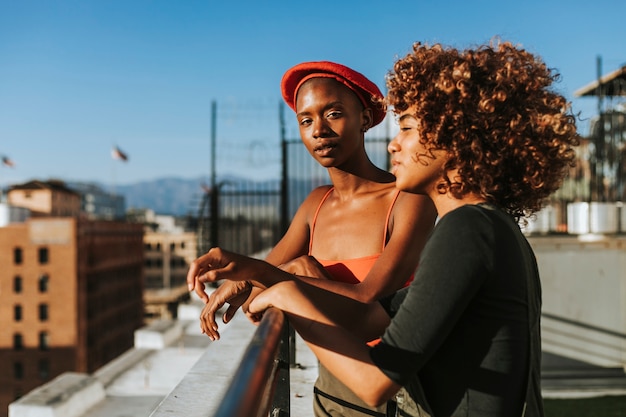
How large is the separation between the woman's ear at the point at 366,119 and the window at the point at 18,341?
219ft

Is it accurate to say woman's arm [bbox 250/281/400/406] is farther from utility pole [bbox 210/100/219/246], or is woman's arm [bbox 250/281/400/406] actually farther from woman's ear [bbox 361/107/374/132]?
utility pole [bbox 210/100/219/246]

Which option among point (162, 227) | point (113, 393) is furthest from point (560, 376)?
point (162, 227)

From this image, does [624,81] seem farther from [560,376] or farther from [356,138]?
[356,138]

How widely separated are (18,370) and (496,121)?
67.6 meters

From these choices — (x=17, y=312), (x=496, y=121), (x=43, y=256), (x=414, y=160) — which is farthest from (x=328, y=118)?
(x=17, y=312)

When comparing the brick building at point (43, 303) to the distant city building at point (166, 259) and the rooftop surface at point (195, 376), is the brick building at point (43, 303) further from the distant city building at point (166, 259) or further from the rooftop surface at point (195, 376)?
the rooftop surface at point (195, 376)

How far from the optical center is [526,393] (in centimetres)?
111

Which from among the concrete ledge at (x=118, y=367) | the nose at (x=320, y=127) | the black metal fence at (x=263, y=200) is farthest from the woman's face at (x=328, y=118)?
the black metal fence at (x=263, y=200)

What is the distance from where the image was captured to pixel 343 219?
71.5 inches

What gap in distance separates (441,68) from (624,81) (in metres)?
15.8

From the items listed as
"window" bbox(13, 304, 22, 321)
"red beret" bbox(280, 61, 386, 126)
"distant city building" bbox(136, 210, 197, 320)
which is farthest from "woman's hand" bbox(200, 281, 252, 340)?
"distant city building" bbox(136, 210, 197, 320)

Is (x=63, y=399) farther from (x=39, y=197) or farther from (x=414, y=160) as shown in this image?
(x=39, y=197)

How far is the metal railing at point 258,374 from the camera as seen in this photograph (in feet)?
2.70

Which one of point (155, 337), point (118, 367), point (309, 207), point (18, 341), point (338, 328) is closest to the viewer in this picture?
point (338, 328)
